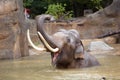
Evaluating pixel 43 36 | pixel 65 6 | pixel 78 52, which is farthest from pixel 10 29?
pixel 65 6

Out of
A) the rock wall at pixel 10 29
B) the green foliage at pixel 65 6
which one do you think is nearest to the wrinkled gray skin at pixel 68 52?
the rock wall at pixel 10 29

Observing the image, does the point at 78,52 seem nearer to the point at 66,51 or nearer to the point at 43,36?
the point at 66,51

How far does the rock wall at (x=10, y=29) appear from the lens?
12.2 m

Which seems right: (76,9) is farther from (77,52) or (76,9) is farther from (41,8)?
(77,52)

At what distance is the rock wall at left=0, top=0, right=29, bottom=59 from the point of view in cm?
1224

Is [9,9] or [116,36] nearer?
[9,9]

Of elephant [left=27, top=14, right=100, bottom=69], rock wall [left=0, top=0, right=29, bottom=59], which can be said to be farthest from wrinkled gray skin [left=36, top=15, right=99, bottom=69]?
rock wall [left=0, top=0, right=29, bottom=59]

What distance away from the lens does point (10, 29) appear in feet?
40.6

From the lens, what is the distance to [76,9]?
3272 cm

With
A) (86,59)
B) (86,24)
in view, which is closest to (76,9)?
(86,24)

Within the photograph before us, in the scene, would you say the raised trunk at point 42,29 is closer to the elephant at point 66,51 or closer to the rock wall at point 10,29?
the elephant at point 66,51

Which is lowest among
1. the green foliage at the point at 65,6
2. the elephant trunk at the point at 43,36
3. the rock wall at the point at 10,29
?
the green foliage at the point at 65,6

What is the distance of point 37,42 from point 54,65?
394 inches

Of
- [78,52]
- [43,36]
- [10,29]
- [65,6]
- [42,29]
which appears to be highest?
[42,29]
